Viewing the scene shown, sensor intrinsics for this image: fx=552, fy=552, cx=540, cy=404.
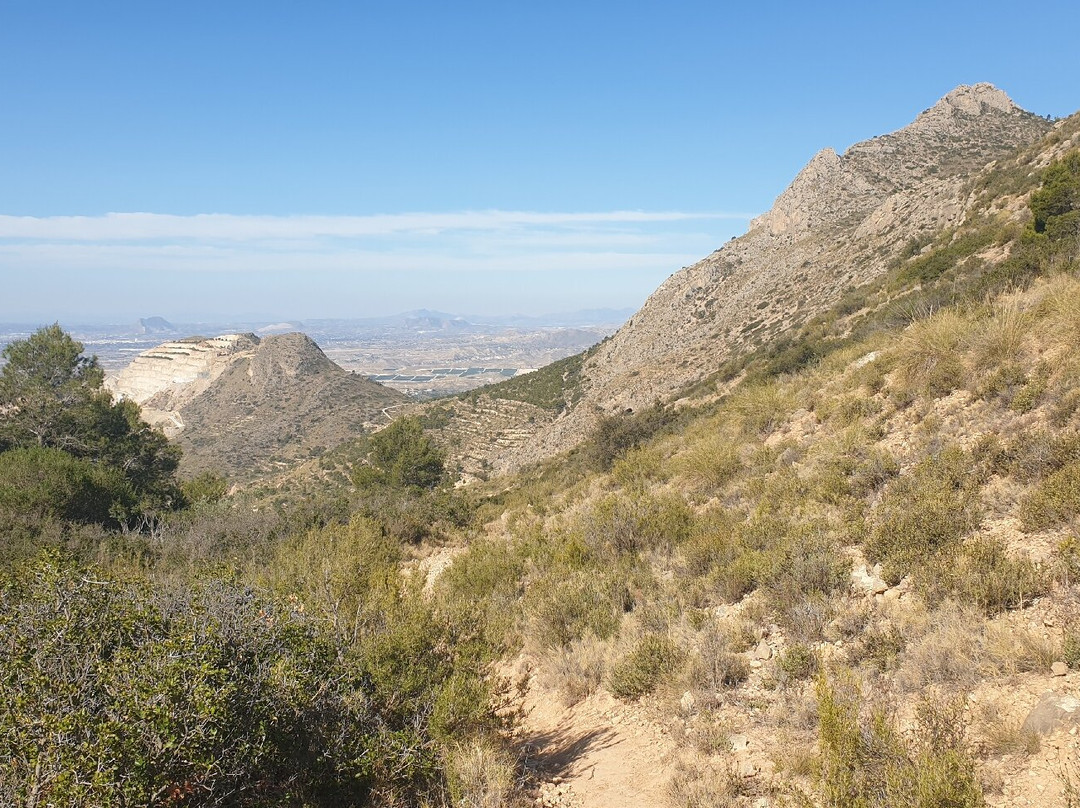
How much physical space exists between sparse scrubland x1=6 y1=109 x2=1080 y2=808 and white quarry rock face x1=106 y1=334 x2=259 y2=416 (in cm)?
10780

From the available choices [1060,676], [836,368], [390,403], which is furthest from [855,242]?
[390,403]

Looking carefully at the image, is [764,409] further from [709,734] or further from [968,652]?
[709,734]

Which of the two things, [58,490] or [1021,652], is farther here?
[58,490]

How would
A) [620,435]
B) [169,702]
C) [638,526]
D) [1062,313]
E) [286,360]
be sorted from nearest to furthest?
[169,702] < [1062,313] < [638,526] < [620,435] < [286,360]

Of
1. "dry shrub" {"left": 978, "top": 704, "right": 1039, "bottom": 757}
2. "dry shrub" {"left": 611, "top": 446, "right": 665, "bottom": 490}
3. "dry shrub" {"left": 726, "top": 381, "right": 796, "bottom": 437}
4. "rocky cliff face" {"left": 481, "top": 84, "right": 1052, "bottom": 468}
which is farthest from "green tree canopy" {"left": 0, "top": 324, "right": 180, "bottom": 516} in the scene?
"dry shrub" {"left": 978, "top": 704, "right": 1039, "bottom": 757}

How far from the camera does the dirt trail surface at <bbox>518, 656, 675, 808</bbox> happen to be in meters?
4.21

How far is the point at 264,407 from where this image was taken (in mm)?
84875

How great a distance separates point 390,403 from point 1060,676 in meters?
85.1

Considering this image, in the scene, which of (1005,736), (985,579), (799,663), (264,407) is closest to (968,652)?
(985,579)

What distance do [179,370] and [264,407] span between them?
57512mm

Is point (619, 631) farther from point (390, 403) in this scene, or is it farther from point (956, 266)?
point (390, 403)

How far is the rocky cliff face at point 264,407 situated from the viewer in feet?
228

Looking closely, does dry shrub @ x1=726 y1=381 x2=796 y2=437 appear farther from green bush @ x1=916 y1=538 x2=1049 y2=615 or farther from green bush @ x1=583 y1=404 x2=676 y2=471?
green bush @ x1=916 y1=538 x2=1049 y2=615

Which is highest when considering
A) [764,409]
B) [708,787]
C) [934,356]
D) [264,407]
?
[934,356]
